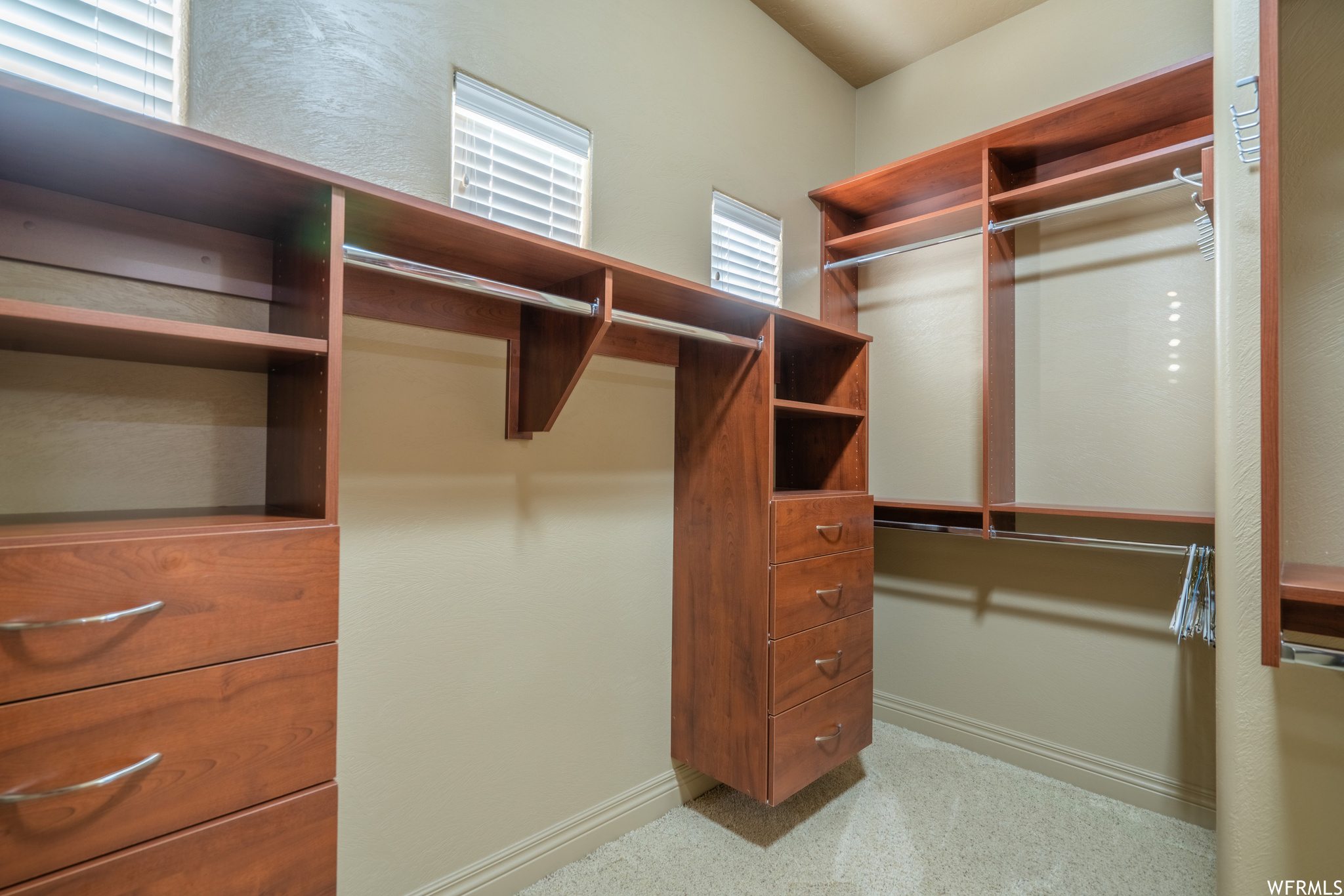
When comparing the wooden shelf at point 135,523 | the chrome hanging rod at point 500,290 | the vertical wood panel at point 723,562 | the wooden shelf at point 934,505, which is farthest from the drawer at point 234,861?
the wooden shelf at point 934,505

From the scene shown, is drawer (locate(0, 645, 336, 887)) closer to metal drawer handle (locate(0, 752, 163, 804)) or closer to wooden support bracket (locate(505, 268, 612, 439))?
metal drawer handle (locate(0, 752, 163, 804))

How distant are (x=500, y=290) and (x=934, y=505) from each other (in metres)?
1.83

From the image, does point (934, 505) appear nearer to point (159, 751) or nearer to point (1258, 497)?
Result: point (1258, 497)

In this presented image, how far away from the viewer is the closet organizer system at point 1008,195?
6.55ft

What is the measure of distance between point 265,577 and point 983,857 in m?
2.09

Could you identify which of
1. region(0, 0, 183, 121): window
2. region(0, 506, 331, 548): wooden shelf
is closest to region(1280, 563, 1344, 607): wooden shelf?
region(0, 506, 331, 548): wooden shelf

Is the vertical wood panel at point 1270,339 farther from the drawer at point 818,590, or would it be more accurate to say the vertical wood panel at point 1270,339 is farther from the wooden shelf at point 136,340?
the wooden shelf at point 136,340

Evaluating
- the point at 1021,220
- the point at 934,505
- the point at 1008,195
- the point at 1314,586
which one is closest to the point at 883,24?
the point at 1008,195

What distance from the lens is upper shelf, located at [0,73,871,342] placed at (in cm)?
83

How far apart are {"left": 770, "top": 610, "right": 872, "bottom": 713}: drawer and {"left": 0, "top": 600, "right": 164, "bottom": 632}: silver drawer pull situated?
4.77 ft

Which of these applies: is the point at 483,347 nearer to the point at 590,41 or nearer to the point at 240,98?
the point at 240,98

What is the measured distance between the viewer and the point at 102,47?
1175 mm

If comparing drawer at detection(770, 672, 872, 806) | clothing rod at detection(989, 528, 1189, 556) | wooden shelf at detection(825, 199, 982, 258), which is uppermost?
wooden shelf at detection(825, 199, 982, 258)

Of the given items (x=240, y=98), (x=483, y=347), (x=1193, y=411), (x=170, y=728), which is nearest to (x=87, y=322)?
(x=170, y=728)
